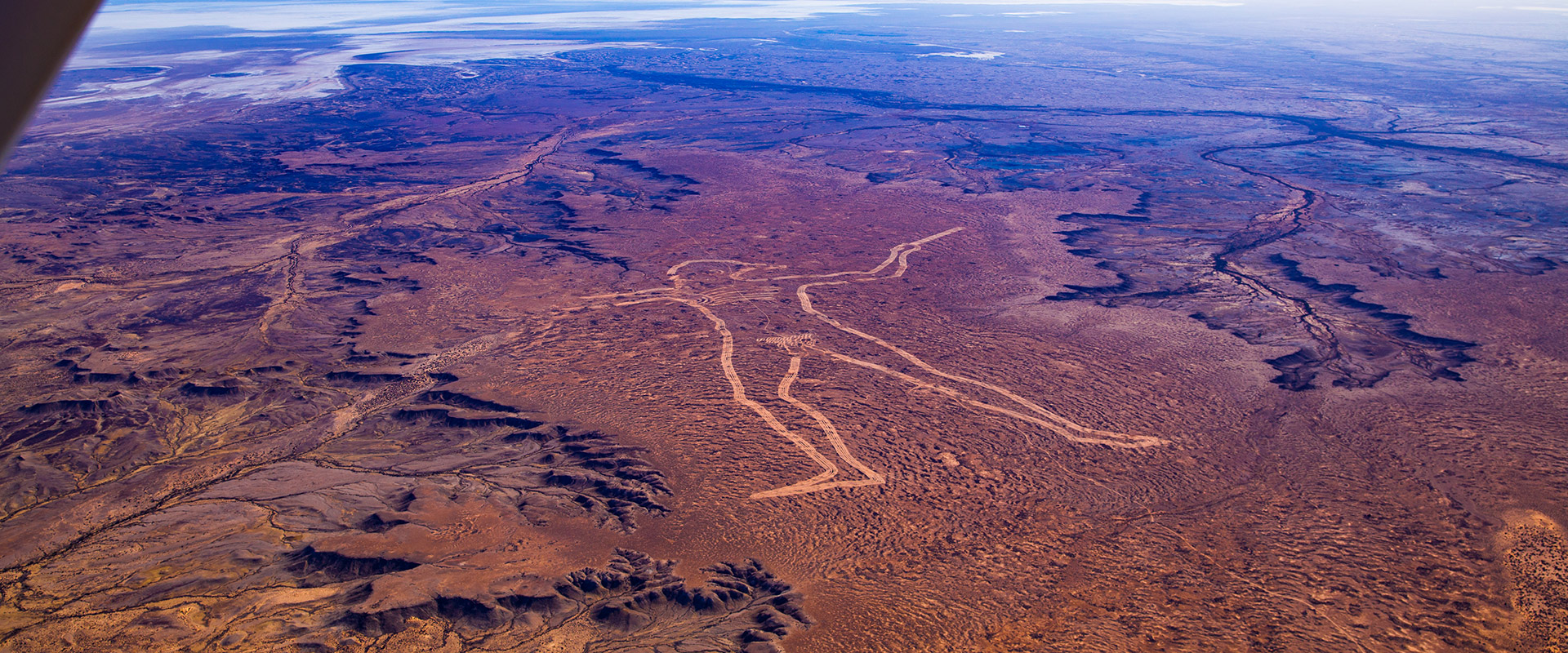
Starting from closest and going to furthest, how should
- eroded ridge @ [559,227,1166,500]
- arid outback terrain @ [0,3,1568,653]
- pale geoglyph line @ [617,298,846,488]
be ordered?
arid outback terrain @ [0,3,1568,653], pale geoglyph line @ [617,298,846,488], eroded ridge @ [559,227,1166,500]

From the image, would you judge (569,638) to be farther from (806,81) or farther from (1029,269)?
(806,81)

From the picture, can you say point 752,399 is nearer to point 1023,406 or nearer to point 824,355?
point 824,355

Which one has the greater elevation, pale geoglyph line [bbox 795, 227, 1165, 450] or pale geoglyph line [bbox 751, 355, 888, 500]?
pale geoglyph line [bbox 795, 227, 1165, 450]

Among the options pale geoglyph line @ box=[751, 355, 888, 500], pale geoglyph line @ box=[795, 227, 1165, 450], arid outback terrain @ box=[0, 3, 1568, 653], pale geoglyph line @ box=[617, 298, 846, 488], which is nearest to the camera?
arid outback terrain @ box=[0, 3, 1568, 653]

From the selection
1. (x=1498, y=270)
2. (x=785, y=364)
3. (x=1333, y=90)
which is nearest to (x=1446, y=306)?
(x=1498, y=270)

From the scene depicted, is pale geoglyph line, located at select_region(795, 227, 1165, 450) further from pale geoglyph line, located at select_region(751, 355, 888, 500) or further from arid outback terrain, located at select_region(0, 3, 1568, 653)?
pale geoglyph line, located at select_region(751, 355, 888, 500)

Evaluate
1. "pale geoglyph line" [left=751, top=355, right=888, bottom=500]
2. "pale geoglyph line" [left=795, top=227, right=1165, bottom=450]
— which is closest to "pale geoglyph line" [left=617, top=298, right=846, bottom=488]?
"pale geoglyph line" [left=751, top=355, right=888, bottom=500]

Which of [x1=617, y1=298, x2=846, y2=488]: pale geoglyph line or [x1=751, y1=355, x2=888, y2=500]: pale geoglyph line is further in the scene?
[x1=617, y1=298, x2=846, y2=488]: pale geoglyph line

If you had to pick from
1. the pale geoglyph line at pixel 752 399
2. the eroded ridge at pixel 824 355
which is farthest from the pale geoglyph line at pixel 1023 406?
the pale geoglyph line at pixel 752 399

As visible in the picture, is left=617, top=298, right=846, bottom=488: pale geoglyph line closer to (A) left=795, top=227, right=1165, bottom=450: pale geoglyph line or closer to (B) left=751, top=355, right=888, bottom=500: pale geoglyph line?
(B) left=751, top=355, right=888, bottom=500: pale geoglyph line
